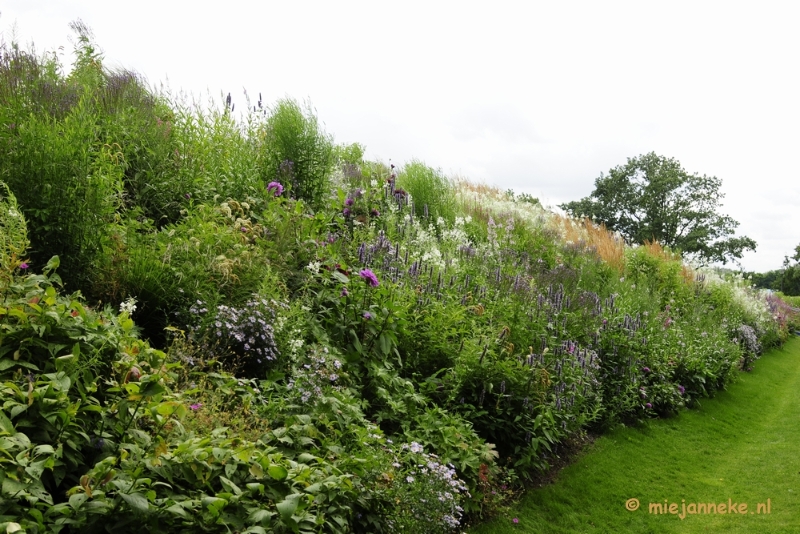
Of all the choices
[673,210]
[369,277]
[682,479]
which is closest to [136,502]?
[369,277]

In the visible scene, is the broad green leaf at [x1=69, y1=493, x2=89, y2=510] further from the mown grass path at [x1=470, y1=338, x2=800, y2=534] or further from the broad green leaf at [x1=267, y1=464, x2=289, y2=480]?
the mown grass path at [x1=470, y1=338, x2=800, y2=534]


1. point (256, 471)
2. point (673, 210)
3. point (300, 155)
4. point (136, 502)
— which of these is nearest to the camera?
point (136, 502)

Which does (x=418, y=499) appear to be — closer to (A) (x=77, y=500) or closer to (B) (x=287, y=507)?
(B) (x=287, y=507)

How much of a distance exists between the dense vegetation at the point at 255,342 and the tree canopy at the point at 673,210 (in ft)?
94.6

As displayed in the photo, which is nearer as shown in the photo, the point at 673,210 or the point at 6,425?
the point at 6,425

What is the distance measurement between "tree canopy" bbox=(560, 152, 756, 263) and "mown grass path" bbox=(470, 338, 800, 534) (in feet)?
91.9

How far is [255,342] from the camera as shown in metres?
3.78

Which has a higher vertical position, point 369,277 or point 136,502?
point 369,277

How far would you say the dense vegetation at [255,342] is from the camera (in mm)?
2217

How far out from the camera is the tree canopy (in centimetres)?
3450

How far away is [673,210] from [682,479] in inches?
1306

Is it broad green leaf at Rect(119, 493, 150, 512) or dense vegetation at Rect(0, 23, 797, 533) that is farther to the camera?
dense vegetation at Rect(0, 23, 797, 533)

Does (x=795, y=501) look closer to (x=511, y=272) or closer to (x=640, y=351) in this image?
(x=640, y=351)

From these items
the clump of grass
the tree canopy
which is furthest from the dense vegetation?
the tree canopy
